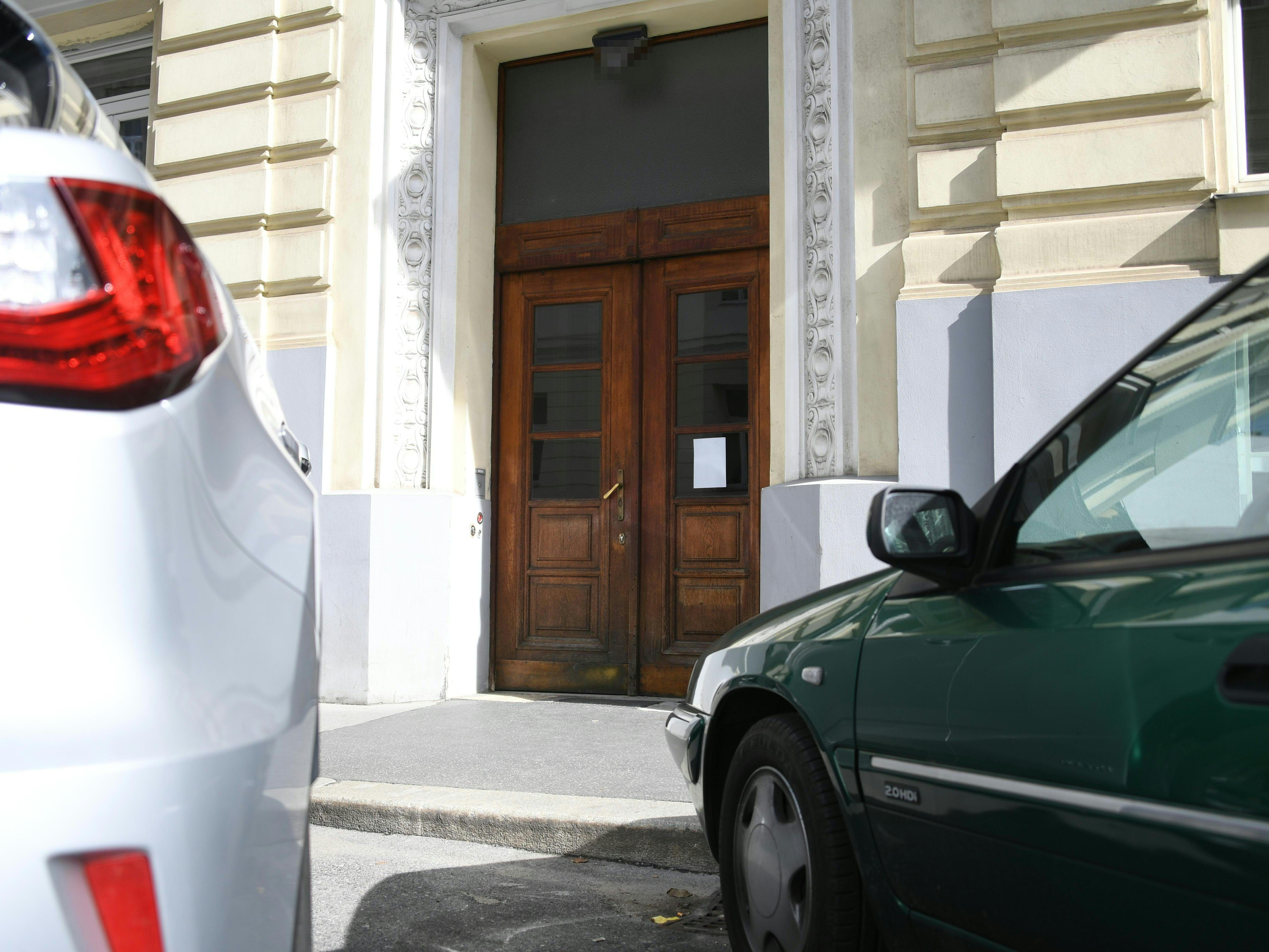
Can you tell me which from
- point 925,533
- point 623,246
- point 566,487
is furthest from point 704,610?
point 925,533

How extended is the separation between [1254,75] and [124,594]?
254 inches

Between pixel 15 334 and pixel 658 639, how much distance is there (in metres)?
6.49

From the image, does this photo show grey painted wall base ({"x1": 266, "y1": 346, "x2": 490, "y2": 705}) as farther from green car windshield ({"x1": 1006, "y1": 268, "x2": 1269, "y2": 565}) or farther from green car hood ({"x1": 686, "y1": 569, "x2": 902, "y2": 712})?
green car windshield ({"x1": 1006, "y1": 268, "x2": 1269, "y2": 565})

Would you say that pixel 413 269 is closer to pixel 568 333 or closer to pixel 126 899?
pixel 568 333

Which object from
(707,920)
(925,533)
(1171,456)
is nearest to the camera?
(1171,456)

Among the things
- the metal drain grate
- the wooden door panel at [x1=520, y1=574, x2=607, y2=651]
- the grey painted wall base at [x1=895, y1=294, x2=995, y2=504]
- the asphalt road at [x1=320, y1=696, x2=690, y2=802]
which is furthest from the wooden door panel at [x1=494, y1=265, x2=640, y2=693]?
the metal drain grate

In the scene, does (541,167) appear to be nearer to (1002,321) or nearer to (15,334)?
(1002,321)

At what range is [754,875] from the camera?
2449 mm

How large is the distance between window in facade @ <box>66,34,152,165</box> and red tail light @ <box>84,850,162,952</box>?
902 centimetres

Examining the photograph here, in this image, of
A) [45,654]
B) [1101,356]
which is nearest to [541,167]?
[1101,356]

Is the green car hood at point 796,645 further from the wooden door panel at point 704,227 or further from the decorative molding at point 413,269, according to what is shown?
the decorative molding at point 413,269

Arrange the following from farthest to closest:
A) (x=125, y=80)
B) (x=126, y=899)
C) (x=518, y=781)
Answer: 1. (x=125, y=80)
2. (x=518, y=781)
3. (x=126, y=899)

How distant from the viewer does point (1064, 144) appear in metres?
5.75

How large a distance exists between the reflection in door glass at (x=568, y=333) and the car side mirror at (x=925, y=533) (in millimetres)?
5879
